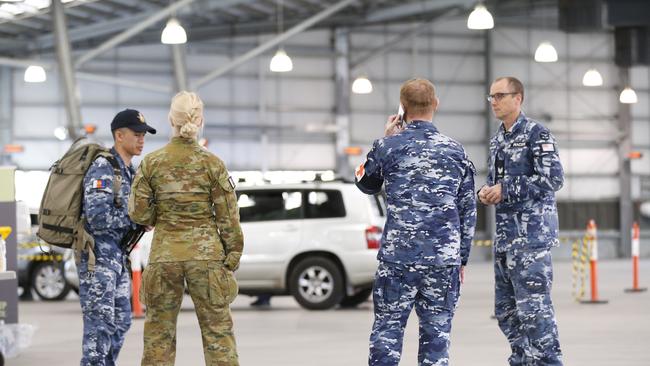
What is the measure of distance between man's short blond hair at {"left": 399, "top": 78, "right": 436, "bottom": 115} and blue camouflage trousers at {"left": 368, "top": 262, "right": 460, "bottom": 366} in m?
0.90

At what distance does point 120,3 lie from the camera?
35312mm

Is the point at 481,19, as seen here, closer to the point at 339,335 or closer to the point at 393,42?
the point at 339,335

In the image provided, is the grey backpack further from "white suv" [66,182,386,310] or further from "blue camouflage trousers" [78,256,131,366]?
"white suv" [66,182,386,310]

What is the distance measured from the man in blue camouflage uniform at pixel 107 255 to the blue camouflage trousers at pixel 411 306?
223 centimetres

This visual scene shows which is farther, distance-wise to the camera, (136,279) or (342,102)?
(342,102)

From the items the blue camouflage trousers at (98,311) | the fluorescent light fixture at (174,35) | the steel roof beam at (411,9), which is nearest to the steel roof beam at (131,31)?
the fluorescent light fixture at (174,35)

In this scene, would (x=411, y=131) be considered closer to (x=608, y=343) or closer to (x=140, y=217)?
(x=140, y=217)

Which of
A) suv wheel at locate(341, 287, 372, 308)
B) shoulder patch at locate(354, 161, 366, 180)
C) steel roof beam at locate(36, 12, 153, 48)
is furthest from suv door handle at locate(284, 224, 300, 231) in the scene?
steel roof beam at locate(36, 12, 153, 48)

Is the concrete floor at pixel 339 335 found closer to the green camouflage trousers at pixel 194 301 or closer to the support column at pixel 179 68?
the green camouflage trousers at pixel 194 301

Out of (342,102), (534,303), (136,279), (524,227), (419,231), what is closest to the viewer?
(419,231)

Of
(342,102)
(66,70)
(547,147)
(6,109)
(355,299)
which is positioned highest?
(342,102)

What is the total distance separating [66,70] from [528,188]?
20.9m

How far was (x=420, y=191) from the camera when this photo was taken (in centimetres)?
722

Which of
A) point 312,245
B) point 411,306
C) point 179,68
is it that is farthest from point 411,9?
point 411,306
